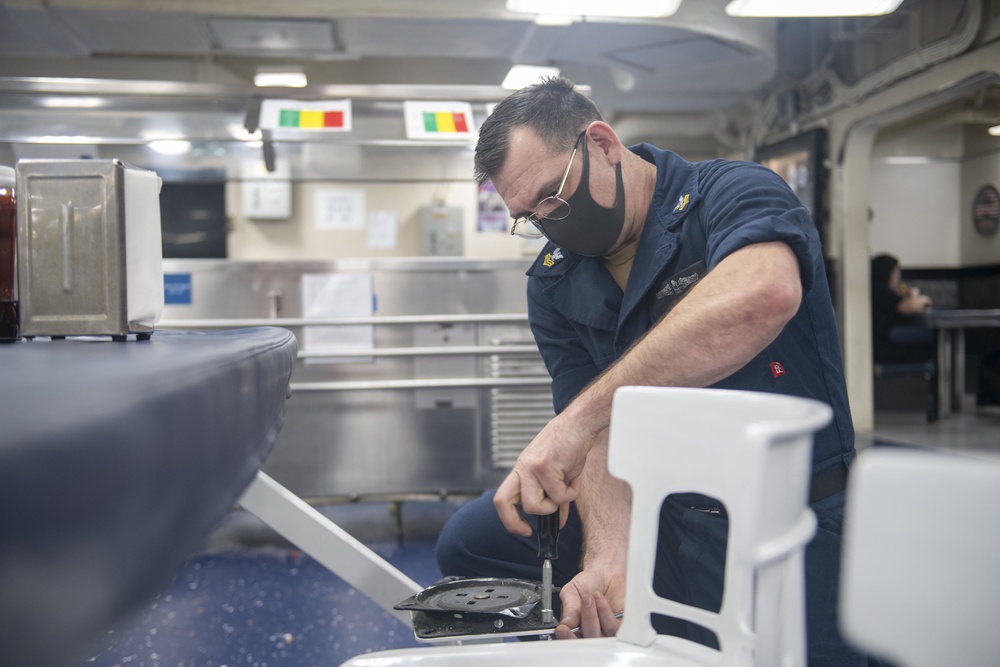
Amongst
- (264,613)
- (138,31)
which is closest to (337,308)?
(264,613)

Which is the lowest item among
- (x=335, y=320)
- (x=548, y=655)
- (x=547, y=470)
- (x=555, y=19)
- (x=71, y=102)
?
(x=548, y=655)

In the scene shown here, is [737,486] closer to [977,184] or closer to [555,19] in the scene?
[555,19]

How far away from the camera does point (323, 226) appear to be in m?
6.79

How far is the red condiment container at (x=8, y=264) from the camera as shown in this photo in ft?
3.16

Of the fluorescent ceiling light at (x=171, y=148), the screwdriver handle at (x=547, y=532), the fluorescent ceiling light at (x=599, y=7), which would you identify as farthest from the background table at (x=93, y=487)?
the fluorescent ceiling light at (x=599, y=7)

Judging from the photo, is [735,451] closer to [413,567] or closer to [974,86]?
[413,567]

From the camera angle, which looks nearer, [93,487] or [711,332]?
[93,487]

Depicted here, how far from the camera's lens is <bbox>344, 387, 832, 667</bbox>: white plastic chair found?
53cm

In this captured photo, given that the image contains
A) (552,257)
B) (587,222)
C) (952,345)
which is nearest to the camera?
(587,222)

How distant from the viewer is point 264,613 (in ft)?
7.98

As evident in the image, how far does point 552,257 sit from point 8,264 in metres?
0.96

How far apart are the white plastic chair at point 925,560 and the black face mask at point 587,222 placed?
1.10 m

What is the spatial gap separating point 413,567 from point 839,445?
1914mm

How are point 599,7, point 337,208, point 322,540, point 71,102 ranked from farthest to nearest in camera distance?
point 337,208 → point 599,7 → point 71,102 → point 322,540
